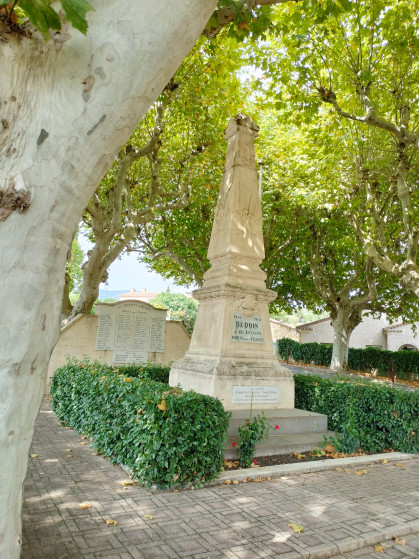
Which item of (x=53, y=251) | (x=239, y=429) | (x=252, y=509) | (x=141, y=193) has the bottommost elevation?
(x=252, y=509)

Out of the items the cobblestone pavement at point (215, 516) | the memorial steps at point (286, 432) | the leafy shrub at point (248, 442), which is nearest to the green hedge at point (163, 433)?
the cobblestone pavement at point (215, 516)

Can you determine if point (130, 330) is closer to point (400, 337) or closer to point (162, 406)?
point (162, 406)

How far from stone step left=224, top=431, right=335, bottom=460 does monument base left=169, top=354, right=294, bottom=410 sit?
27.0 inches

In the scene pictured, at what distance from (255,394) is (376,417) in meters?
2.00

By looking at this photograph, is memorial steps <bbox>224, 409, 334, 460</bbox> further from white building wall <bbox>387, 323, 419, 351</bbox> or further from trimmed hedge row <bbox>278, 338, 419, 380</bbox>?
→ white building wall <bbox>387, 323, 419, 351</bbox>

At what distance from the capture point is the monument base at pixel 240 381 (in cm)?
660

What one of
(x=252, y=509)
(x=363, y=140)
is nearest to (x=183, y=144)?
(x=363, y=140)

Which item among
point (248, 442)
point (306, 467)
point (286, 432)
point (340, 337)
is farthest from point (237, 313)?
point (340, 337)

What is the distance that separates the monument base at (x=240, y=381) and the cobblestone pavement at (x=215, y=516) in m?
1.58

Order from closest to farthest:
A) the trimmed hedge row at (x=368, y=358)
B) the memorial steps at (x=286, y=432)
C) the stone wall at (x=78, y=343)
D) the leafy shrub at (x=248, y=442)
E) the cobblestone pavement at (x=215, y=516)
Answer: the cobblestone pavement at (x=215, y=516), the leafy shrub at (x=248, y=442), the memorial steps at (x=286, y=432), the stone wall at (x=78, y=343), the trimmed hedge row at (x=368, y=358)

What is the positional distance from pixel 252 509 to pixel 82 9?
4.32 m

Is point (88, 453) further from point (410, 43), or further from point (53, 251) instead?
point (410, 43)

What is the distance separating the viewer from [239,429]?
5.60 metres

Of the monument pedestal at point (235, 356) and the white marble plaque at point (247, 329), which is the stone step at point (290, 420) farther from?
the white marble plaque at point (247, 329)
